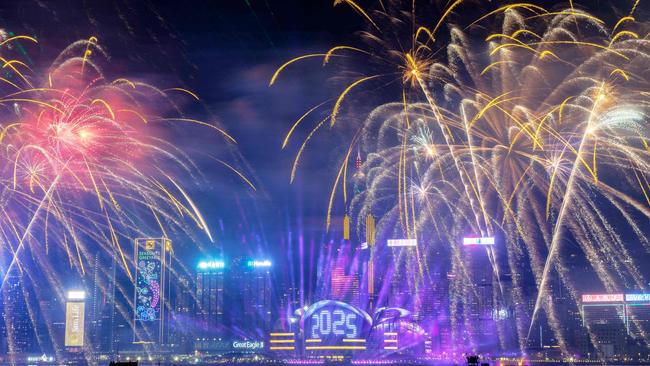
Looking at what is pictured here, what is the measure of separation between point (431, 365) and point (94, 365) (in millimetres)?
85489

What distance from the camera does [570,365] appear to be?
19725cm

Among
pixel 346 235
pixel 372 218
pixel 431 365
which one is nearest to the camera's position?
pixel 346 235

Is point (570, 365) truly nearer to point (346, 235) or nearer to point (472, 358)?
point (346, 235)

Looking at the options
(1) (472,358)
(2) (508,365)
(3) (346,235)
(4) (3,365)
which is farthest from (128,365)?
(4) (3,365)

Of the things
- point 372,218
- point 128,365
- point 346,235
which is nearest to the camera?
point 128,365

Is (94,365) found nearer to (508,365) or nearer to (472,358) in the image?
(508,365)

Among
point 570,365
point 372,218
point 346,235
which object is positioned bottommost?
point 570,365

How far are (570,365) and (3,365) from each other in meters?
144

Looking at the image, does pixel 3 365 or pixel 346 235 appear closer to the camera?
pixel 346 235

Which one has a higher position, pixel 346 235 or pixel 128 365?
pixel 346 235

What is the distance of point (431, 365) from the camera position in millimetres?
196125

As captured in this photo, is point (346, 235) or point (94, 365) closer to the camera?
point (346, 235)

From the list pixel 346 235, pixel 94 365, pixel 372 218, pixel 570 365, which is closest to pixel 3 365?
pixel 94 365

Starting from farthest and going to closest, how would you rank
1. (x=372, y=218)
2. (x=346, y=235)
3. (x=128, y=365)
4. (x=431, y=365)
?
(x=431, y=365) < (x=372, y=218) < (x=346, y=235) < (x=128, y=365)
